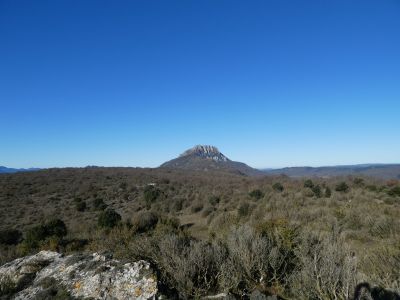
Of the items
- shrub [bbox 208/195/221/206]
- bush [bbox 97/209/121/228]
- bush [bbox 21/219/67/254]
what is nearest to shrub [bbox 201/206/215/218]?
shrub [bbox 208/195/221/206]

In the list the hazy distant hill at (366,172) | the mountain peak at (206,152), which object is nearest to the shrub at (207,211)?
the hazy distant hill at (366,172)

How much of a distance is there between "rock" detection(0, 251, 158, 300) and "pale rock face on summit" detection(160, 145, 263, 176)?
97771 mm

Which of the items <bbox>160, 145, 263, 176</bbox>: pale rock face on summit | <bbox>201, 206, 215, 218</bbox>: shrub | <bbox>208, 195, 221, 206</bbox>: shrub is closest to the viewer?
<bbox>201, 206, 215, 218</bbox>: shrub

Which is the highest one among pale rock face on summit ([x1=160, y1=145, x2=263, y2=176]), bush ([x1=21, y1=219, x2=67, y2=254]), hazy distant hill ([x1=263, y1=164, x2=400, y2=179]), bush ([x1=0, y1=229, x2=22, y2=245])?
pale rock face on summit ([x1=160, y1=145, x2=263, y2=176])

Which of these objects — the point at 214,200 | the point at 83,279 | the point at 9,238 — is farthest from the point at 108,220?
the point at 83,279

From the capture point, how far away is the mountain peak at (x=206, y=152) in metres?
132

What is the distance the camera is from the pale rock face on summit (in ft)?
364

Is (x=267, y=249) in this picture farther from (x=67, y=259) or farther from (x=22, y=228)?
(x=22, y=228)

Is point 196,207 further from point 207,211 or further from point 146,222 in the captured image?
point 146,222

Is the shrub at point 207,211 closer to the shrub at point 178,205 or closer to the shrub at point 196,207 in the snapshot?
the shrub at point 196,207

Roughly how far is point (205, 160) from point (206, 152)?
68.6 feet

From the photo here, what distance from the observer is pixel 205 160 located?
381 ft

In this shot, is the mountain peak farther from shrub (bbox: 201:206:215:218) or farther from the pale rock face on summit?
shrub (bbox: 201:206:215:218)

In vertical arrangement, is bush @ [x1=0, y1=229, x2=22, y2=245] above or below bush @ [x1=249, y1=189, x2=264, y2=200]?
below
